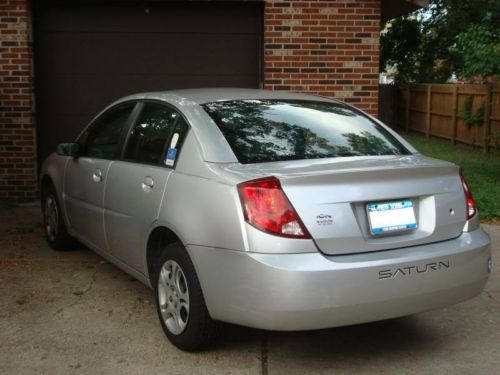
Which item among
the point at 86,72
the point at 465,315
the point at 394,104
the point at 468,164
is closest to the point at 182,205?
the point at 465,315

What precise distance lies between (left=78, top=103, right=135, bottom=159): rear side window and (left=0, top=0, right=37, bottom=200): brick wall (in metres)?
3.02

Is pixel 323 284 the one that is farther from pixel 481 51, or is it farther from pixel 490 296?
pixel 481 51

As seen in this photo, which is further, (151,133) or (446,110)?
(446,110)

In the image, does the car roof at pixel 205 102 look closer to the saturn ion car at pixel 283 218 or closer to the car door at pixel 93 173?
the saturn ion car at pixel 283 218

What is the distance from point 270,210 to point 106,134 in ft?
7.79

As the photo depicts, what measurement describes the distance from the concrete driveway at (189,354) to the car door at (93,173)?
492 millimetres

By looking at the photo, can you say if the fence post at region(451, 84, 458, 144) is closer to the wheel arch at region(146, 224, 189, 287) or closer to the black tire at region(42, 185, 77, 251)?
the black tire at region(42, 185, 77, 251)

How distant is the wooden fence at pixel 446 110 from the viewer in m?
15.7

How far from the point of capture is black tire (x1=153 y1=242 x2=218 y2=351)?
3723mm

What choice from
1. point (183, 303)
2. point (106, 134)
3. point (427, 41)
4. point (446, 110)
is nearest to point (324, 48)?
point (106, 134)

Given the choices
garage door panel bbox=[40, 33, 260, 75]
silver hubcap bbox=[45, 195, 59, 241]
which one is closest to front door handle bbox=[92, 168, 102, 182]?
silver hubcap bbox=[45, 195, 59, 241]

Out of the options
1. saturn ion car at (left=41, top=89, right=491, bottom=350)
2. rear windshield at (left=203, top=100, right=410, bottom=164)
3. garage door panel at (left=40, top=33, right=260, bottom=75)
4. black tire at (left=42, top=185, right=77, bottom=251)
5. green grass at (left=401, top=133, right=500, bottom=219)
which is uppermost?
garage door panel at (left=40, top=33, right=260, bottom=75)

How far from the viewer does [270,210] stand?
339 cm

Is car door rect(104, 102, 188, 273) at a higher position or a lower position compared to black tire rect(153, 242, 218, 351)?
higher
